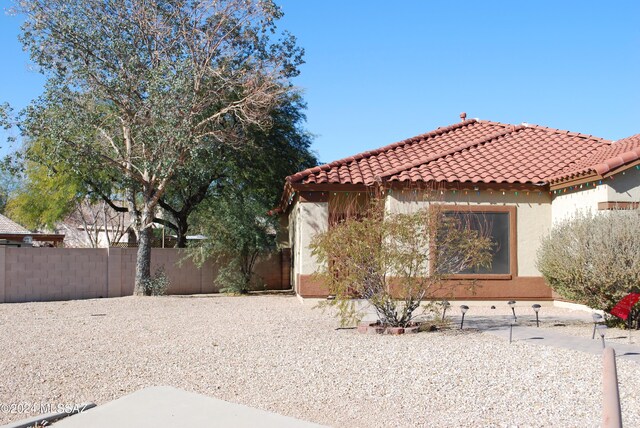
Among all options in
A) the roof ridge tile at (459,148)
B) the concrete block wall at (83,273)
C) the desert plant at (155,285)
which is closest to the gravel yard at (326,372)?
the roof ridge tile at (459,148)

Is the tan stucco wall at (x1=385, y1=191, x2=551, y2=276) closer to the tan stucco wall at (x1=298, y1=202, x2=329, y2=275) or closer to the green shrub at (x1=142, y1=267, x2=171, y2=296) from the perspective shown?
the tan stucco wall at (x1=298, y1=202, x2=329, y2=275)

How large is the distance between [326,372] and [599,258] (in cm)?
583

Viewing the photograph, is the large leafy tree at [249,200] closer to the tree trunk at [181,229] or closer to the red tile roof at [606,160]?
the tree trunk at [181,229]

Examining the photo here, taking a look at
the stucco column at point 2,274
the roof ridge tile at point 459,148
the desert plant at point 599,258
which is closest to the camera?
the desert plant at point 599,258

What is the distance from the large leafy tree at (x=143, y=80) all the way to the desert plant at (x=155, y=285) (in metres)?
0.22

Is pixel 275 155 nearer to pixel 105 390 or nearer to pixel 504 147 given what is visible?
pixel 504 147

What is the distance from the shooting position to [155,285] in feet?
70.5

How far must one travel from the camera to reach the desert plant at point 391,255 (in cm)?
1165

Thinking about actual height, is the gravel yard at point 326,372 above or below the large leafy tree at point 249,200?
below

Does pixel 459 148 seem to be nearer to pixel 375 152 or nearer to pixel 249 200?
pixel 375 152

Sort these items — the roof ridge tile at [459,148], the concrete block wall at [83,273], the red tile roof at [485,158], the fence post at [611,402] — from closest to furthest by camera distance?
the fence post at [611,402], the red tile roof at [485,158], the roof ridge tile at [459,148], the concrete block wall at [83,273]

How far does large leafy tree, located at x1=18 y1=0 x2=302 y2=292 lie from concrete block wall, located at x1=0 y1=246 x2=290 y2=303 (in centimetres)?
117

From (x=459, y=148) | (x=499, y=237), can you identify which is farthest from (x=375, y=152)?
(x=499, y=237)

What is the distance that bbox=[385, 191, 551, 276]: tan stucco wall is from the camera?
679 inches
